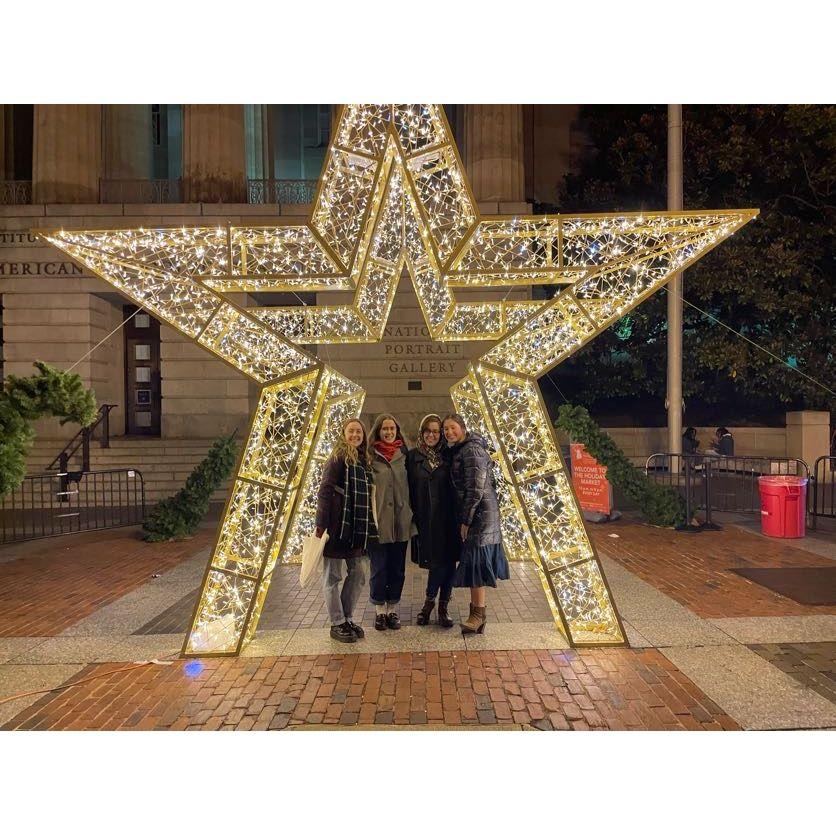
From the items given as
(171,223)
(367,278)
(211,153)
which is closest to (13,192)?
(171,223)

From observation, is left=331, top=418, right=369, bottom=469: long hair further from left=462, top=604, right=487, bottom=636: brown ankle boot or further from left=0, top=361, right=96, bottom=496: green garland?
left=0, top=361, right=96, bottom=496: green garland

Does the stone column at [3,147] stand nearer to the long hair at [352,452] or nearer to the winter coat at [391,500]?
the long hair at [352,452]

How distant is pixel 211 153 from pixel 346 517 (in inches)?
547

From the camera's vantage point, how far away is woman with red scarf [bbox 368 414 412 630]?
4730 mm

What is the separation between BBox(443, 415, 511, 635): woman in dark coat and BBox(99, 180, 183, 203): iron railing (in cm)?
1474

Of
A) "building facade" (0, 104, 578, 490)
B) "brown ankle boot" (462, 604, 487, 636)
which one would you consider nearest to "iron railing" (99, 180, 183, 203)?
"building facade" (0, 104, 578, 490)

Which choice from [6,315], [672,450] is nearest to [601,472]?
[672,450]

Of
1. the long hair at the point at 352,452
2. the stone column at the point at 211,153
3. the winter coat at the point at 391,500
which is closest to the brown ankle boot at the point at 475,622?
the winter coat at the point at 391,500

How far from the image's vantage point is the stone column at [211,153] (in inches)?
580

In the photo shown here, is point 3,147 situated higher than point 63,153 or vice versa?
point 3,147

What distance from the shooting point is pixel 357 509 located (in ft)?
14.9

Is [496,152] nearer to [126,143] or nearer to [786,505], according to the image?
[126,143]
